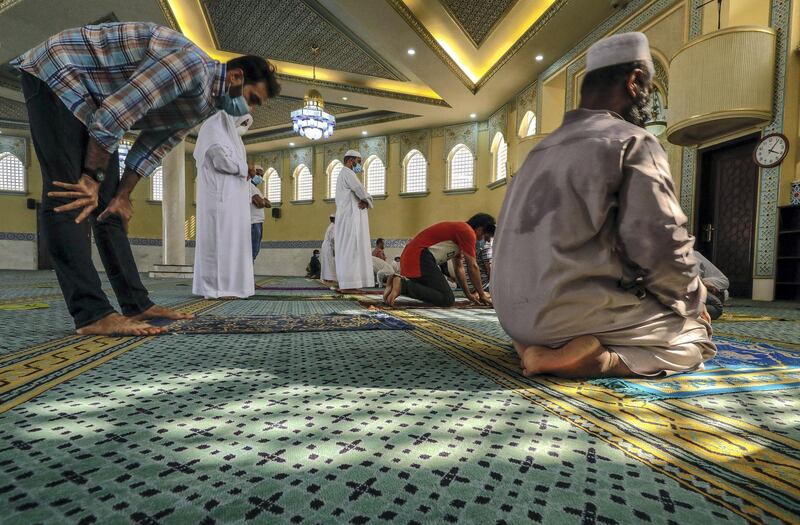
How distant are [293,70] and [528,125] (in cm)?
464

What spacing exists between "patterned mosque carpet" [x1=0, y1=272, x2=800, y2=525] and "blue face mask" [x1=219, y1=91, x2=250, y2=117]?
1029 millimetres

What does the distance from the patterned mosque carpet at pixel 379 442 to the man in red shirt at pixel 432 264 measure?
2.02 m

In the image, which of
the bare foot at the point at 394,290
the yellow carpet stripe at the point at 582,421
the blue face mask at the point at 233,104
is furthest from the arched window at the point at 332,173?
the yellow carpet stripe at the point at 582,421

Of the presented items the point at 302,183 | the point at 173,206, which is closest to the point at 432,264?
the point at 173,206

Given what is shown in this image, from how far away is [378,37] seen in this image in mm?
6793

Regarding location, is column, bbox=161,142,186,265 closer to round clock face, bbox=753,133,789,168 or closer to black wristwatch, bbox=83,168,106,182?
black wristwatch, bbox=83,168,106,182

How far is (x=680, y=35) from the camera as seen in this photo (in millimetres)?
4816

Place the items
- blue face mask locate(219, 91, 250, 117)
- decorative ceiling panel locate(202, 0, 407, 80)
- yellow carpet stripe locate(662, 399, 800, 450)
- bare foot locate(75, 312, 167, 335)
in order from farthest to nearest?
decorative ceiling panel locate(202, 0, 407, 80) < blue face mask locate(219, 91, 250, 117) < bare foot locate(75, 312, 167, 335) < yellow carpet stripe locate(662, 399, 800, 450)

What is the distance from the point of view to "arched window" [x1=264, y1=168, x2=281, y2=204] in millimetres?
12820

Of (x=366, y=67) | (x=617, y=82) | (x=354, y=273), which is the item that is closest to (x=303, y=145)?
(x=366, y=67)

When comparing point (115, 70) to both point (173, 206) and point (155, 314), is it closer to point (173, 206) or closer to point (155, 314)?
point (155, 314)

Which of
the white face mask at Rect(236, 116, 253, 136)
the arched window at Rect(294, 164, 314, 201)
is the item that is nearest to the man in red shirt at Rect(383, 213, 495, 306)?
the white face mask at Rect(236, 116, 253, 136)

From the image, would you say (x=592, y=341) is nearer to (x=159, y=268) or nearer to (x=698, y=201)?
(x=698, y=201)

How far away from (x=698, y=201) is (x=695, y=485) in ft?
17.9
